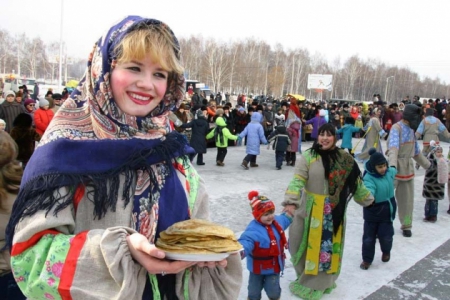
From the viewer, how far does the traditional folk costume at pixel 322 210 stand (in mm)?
3920

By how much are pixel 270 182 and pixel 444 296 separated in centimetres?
498

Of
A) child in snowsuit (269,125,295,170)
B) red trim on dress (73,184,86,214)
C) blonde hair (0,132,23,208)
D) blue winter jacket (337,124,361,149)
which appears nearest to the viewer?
red trim on dress (73,184,86,214)

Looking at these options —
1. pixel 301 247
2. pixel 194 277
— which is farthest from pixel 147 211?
pixel 301 247

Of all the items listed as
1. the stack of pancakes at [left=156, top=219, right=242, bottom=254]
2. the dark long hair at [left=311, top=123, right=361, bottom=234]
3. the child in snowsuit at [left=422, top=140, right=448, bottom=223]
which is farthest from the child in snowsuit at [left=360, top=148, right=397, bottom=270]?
the stack of pancakes at [left=156, top=219, right=242, bottom=254]

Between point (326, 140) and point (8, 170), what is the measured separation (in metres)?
2.74

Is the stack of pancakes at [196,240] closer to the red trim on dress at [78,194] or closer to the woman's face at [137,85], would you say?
the red trim on dress at [78,194]

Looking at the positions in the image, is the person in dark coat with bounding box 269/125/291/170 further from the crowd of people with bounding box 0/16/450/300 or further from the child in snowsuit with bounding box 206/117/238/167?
the crowd of people with bounding box 0/16/450/300

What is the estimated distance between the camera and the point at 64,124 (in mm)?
1271

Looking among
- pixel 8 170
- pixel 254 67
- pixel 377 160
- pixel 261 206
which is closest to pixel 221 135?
pixel 377 160

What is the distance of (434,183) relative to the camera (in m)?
6.60

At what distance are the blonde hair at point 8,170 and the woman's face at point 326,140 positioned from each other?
2624 millimetres

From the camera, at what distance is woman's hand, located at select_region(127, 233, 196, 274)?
3.52 ft

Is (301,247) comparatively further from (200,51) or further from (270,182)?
(200,51)

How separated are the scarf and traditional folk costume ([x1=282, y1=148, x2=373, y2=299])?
2.61m
